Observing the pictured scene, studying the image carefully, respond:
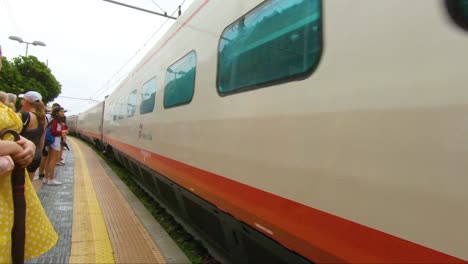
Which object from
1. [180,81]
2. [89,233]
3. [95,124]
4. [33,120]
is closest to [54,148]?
[33,120]

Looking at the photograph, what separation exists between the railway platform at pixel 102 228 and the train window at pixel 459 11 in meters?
2.93

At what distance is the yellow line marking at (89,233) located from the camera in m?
3.18

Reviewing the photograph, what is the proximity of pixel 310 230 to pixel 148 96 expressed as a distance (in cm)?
411

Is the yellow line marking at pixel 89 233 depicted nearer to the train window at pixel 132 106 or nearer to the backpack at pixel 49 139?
the backpack at pixel 49 139

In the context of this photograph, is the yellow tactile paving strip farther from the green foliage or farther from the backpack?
the green foliage

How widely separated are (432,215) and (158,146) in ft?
11.4

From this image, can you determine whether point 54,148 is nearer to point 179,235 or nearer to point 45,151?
point 45,151

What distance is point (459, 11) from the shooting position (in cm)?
117

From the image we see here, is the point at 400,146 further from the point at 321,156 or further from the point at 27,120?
the point at 27,120

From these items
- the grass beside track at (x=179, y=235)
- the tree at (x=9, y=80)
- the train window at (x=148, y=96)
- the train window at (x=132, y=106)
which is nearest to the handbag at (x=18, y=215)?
the grass beside track at (x=179, y=235)

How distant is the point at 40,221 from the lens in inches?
64.5

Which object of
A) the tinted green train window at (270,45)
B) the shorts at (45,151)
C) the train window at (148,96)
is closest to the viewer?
the tinted green train window at (270,45)

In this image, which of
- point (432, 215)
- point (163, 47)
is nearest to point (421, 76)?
point (432, 215)

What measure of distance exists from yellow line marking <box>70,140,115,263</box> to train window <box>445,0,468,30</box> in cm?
308
